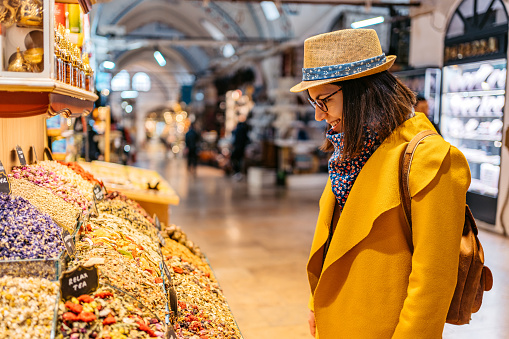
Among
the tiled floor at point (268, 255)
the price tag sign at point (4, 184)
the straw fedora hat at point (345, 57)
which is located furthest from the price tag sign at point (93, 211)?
the straw fedora hat at point (345, 57)

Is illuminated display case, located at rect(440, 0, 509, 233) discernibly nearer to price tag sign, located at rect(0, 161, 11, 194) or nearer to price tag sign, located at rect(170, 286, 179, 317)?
price tag sign, located at rect(170, 286, 179, 317)

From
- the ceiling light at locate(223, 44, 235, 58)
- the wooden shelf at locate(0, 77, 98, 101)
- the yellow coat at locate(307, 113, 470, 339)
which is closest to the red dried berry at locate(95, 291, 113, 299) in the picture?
the yellow coat at locate(307, 113, 470, 339)

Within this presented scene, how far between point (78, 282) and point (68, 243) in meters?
0.30

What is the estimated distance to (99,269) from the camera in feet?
6.46

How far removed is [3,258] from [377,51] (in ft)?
4.80

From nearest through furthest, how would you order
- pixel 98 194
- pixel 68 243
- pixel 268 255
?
pixel 68 243 → pixel 98 194 → pixel 268 255

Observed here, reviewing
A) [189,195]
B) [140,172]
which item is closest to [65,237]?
[140,172]

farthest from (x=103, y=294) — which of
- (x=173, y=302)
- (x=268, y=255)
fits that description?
(x=268, y=255)

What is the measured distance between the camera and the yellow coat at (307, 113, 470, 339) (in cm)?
149

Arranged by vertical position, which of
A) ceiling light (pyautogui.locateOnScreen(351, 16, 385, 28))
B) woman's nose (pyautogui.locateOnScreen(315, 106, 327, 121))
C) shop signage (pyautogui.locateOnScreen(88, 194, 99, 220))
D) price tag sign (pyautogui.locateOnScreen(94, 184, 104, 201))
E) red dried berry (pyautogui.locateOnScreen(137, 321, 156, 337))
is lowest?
red dried berry (pyautogui.locateOnScreen(137, 321, 156, 337))

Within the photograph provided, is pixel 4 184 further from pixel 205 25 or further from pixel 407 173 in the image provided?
pixel 205 25

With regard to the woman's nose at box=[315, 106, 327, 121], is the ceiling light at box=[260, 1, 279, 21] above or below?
above

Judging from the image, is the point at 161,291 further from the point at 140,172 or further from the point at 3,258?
the point at 140,172

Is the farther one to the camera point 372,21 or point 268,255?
point 372,21
